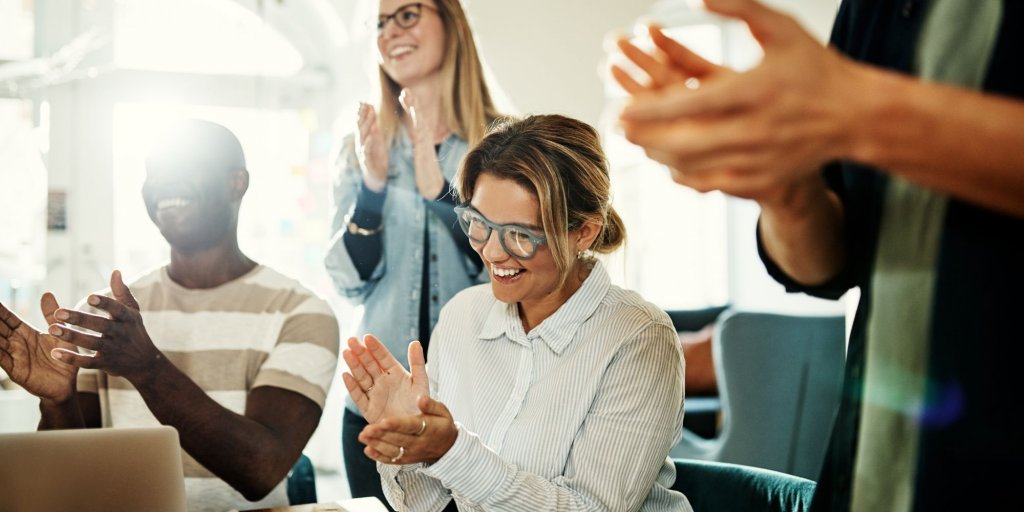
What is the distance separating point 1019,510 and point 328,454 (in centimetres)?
440

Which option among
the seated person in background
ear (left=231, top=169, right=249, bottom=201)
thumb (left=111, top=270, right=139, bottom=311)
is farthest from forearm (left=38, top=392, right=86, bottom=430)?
ear (left=231, top=169, right=249, bottom=201)

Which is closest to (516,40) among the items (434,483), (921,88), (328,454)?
(328,454)

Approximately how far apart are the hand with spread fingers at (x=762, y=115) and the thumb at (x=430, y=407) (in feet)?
2.50

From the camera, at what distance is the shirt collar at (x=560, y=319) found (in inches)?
60.7

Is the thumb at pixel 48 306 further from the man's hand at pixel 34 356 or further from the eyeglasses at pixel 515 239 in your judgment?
the eyeglasses at pixel 515 239

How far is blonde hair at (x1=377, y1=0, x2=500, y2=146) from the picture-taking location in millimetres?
2143

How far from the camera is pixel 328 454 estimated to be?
474cm

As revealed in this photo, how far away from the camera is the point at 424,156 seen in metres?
2.05

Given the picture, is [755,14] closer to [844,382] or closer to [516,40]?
[844,382]

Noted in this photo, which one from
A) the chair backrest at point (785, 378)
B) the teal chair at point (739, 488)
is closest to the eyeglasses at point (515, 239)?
the teal chair at point (739, 488)

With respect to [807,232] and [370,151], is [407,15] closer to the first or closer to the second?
[370,151]

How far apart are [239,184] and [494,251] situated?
2.42ft

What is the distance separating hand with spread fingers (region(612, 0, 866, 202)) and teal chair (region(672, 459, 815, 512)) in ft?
2.86

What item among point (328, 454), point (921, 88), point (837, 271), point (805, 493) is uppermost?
point (921, 88)
